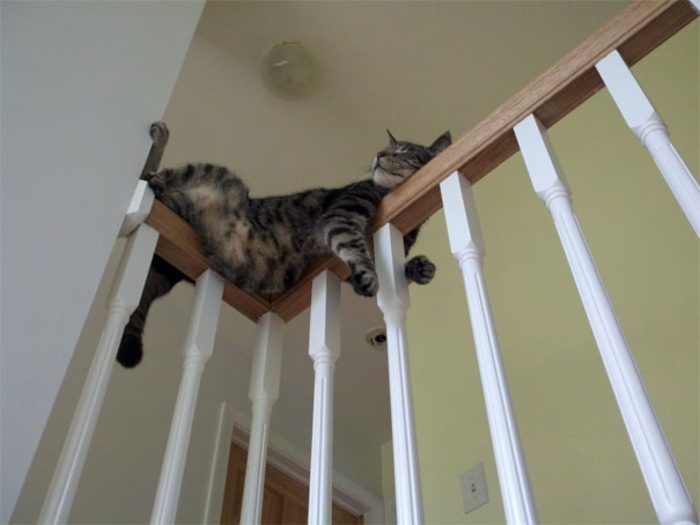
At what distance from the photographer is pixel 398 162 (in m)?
1.55

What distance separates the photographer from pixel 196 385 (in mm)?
991

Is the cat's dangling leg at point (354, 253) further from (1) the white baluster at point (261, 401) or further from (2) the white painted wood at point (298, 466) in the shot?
(2) the white painted wood at point (298, 466)

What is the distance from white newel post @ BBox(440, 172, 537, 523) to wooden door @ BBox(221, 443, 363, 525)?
183 centimetres

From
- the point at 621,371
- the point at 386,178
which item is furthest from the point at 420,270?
the point at 621,371

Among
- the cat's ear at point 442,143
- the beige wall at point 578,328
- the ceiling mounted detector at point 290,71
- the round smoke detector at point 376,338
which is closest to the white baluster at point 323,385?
the cat's ear at point 442,143

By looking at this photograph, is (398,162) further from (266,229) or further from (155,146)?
(155,146)

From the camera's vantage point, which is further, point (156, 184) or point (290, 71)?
point (290, 71)

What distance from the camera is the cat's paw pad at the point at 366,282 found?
1.05 metres

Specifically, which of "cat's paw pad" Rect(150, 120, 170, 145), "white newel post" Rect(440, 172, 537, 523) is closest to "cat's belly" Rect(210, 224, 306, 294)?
"cat's paw pad" Rect(150, 120, 170, 145)

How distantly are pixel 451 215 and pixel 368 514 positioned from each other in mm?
2303

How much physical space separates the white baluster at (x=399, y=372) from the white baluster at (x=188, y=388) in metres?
0.28

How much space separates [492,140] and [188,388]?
573 mm

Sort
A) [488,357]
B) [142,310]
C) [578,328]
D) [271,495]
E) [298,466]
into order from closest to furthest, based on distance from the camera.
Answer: [488,357] < [142,310] < [578,328] < [271,495] < [298,466]

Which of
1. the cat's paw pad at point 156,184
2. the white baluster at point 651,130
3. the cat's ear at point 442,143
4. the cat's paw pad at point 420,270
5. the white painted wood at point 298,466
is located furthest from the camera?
the white painted wood at point 298,466
